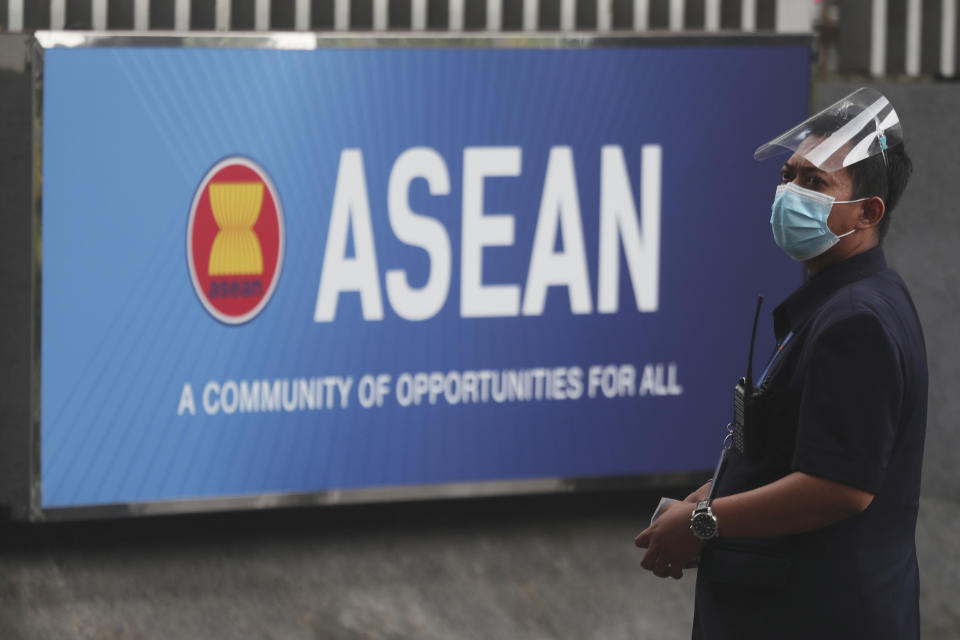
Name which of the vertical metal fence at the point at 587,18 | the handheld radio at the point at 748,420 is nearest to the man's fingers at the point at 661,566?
the handheld radio at the point at 748,420

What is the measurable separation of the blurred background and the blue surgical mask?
9.70 feet

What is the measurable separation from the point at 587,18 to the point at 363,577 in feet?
8.28

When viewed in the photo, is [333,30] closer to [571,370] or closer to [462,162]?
[462,162]

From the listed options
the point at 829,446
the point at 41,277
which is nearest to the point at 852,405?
the point at 829,446

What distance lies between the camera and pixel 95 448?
16.3 ft

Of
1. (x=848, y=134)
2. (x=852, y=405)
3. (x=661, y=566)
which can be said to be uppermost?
(x=848, y=134)

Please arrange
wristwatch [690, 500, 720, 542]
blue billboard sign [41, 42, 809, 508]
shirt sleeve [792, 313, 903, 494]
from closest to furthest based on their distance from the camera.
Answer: shirt sleeve [792, 313, 903, 494] < wristwatch [690, 500, 720, 542] < blue billboard sign [41, 42, 809, 508]

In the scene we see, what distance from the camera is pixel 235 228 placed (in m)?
5.07

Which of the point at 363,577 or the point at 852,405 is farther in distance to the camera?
the point at 363,577

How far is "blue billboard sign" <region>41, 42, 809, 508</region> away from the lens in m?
4.94

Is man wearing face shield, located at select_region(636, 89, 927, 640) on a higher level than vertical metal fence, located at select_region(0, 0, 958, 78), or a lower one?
lower

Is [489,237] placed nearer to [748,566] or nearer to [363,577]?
[363,577]

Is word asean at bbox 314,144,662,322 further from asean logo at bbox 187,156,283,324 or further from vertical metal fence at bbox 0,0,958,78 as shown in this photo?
vertical metal fence at bbox 0,0,958,78

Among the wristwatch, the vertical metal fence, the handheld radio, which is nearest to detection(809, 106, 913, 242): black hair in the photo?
the handheld radio
